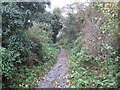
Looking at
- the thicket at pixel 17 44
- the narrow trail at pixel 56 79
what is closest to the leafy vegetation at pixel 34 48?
the thicket at pixel 17 44

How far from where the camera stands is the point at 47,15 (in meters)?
6.21

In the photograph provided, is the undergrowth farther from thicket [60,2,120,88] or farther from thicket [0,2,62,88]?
thicket [0,2,62,88]

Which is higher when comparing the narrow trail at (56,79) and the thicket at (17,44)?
the thicket at (17,44)

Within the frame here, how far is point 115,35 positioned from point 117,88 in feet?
5.19

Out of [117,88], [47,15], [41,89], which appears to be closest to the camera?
[117,88]

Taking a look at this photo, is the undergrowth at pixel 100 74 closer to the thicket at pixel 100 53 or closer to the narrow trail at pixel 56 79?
the thicket at pixel 100 53

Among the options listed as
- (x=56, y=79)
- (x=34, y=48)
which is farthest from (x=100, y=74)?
(x=34, y=48)

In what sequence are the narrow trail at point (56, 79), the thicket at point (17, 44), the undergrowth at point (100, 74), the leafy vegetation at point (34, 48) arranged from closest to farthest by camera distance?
the undergrowth at point (100, 74), the leafy vegetation at point (34, 48), the thicket at point (17, 44), the narrow trail at point (56, 79)

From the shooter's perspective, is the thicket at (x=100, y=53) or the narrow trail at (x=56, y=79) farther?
the narrow trail at (x=56, y=79)

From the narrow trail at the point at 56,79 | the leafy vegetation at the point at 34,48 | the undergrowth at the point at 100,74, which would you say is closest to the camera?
the undergrowth at the point at 100,74

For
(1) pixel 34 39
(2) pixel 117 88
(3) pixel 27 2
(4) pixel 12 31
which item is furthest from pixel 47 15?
(2) pixel 117 88

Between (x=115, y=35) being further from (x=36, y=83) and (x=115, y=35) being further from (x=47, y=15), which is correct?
(x=47, y=15)

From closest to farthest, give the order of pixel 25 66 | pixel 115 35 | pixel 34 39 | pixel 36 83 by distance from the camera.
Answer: pixel 115 35 → pixel 36 83 → pixel 25 66 → pixel 34 39

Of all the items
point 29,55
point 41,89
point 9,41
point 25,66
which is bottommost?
point 41,89
